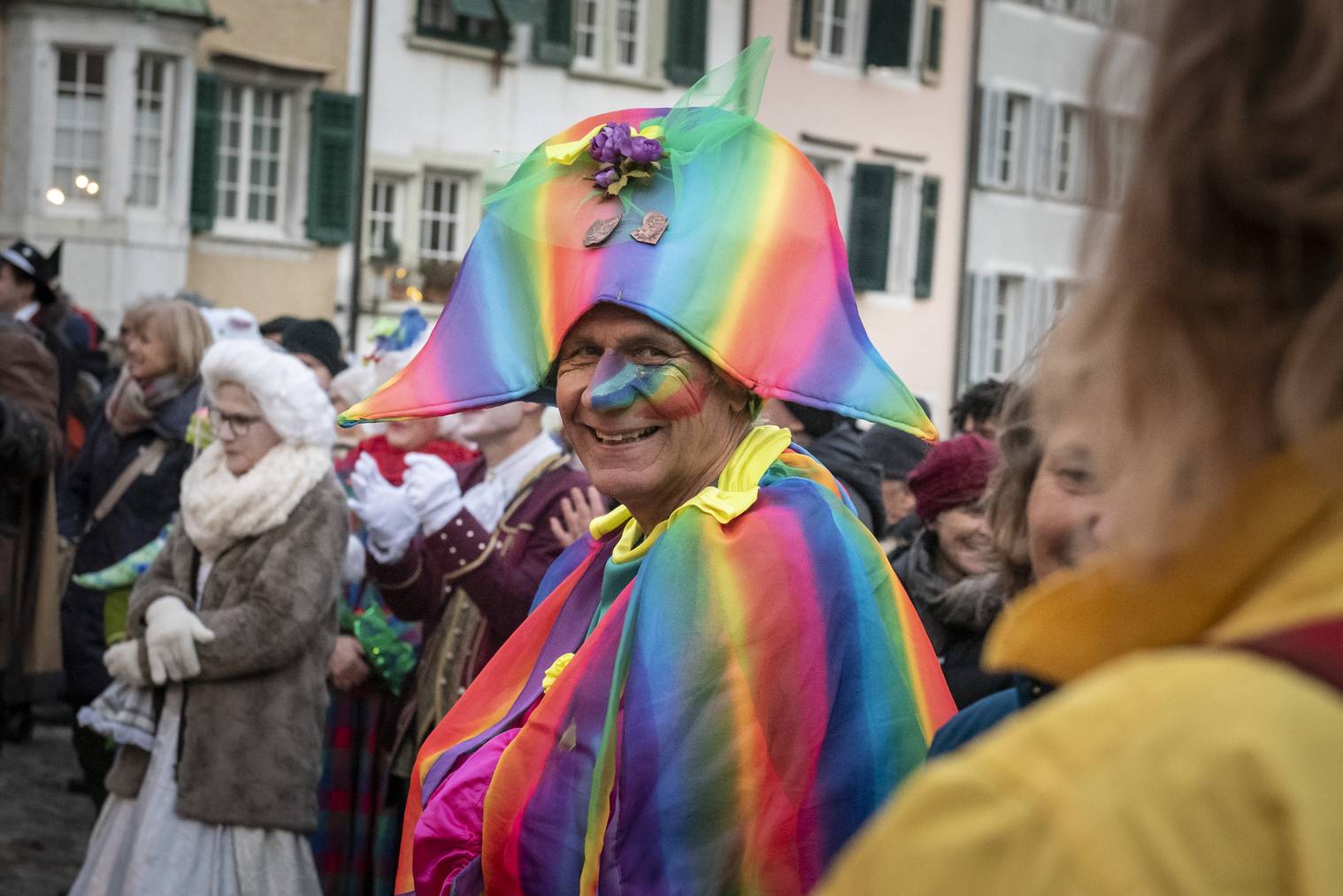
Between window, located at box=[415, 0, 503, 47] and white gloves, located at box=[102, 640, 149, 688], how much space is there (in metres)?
16.9

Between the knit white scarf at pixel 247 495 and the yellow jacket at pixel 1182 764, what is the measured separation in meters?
4.12

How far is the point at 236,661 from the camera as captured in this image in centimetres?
482

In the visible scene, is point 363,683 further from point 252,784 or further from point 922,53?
point 922,53

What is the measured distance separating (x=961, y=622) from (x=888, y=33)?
2402 centimetres

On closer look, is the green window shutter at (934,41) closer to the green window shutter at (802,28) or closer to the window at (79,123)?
the green window shutter at (802,28)

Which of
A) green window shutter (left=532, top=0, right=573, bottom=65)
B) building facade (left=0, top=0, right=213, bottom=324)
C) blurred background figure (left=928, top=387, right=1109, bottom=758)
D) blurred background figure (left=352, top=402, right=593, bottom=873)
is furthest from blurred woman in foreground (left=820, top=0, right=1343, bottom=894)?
green window shutter (left=532, top=0, right=573, bottom=65)

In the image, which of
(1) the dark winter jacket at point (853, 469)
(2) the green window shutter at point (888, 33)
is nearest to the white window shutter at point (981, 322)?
(2) the green window shutter at point (888, 33)

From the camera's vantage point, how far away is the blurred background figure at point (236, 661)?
15.9 feet

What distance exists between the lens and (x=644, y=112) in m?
3.04

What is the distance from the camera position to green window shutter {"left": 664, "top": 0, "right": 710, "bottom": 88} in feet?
76.3

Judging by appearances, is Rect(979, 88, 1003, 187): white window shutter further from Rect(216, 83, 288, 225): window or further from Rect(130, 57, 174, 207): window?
Rect(130, 57, 174, 207): window

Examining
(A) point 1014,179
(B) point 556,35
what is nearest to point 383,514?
(B) point 556,35

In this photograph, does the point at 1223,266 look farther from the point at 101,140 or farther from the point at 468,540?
A: the point at 101,140

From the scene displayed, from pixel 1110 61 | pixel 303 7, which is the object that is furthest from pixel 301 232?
pixel 1110 61
